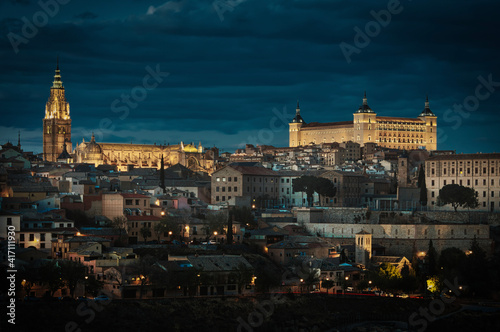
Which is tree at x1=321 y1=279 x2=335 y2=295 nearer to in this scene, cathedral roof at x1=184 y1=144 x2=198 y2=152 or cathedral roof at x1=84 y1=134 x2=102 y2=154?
cathedral roof at x1=84 y1=134 x2=102 y2=154

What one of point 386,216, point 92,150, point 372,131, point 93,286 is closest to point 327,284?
point 93,286

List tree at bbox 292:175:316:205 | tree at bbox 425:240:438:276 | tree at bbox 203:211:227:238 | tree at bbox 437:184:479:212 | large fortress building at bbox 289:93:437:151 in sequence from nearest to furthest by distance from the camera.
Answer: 1. tree at bbox 425:240:438:276
2. tree at bbox 203:211:227:238
3. tree at bbox 437:184:479:212
4. tree at bbox 292:175:316:205
5. large fortress building at bbox 289:93:437:151

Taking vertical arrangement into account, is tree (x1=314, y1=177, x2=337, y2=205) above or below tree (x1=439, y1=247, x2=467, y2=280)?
above

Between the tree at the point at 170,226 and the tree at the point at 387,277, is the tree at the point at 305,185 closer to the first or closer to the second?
the tree at the point at 170,226

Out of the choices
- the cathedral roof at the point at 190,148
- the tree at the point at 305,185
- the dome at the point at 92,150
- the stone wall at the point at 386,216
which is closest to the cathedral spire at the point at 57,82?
the dome at the point at 92,150

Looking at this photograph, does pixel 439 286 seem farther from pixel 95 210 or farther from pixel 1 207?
pixel 1 207

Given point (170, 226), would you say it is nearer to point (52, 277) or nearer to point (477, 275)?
point (52, 277)

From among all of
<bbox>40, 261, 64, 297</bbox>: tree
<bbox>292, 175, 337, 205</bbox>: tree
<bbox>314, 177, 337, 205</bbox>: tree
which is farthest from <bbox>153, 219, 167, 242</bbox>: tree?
<bbox>314, 177, 337, 205</bbox>: tree
